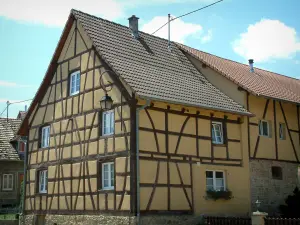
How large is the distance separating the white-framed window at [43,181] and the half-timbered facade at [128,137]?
0.25 feet

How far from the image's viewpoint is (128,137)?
51.0 feet

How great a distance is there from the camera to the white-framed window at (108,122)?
1662 cm

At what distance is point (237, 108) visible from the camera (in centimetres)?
1861

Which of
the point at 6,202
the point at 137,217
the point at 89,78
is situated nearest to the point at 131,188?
the point at 137,217

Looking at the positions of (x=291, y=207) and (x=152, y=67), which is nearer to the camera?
(x=291, y=207)

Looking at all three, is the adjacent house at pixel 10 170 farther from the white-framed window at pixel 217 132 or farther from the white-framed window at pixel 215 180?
the white-framed window at pixel 215 180

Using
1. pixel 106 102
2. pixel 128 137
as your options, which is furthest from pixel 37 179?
pixel 128 137

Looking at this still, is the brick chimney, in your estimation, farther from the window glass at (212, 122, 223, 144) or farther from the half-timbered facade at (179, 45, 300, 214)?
the window glass at (212, 122, 223, 144)

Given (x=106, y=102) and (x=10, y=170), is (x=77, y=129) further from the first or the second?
(x=10, y=170)

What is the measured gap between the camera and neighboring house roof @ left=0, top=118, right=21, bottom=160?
101 ft

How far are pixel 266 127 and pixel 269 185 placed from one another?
265cm

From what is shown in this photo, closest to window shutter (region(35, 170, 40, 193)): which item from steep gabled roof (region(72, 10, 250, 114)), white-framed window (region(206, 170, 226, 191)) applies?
steep gabled roof (region(72, 10, 250, 114))

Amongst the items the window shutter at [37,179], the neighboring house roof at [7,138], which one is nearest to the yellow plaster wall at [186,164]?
the window shutter at [37,179]

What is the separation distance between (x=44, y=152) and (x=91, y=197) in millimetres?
4548
